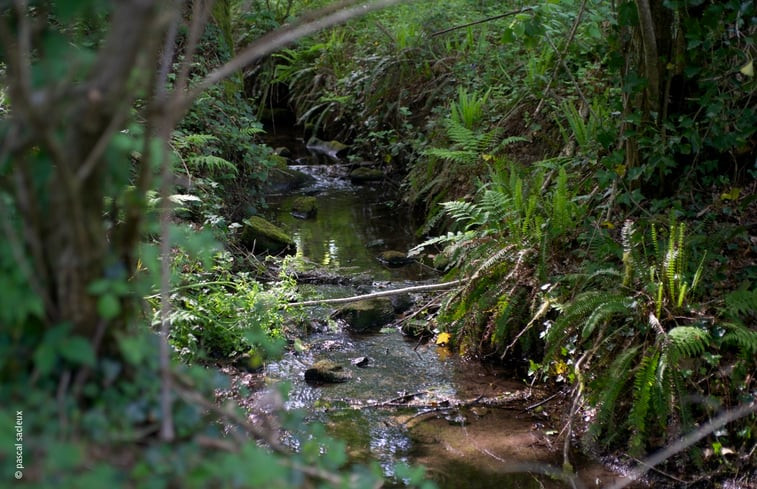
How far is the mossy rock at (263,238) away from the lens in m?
7.13

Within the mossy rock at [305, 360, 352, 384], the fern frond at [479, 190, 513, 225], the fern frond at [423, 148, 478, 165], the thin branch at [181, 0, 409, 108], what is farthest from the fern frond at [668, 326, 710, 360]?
the fern frond at [423, 148, 478, 165]

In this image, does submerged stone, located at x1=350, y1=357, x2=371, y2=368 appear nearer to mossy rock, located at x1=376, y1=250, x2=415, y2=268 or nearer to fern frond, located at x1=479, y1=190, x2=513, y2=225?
fern frond, located at x1=479, y1=190, x2=513, y2=225

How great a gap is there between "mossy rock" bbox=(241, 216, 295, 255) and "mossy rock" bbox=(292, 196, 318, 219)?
1570 millimetres

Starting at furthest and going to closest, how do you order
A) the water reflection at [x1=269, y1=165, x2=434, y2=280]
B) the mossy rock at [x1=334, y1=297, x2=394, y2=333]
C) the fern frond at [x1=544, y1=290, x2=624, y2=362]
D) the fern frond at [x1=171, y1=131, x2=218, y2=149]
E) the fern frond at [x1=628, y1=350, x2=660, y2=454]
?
the water reflection at [x1=269, y1=165, x2=434, y2=280] → the fern frond at [x1=171, y1=131, x2=218, y2=149] → the mossy rock at [x1=334, y1=297, x2=394, y2=333] → the fern frond at [x1=544, y1=290, x2=624, y2=362] → the fern frond at [x1=628, y1=350, x2=660, y2=454]

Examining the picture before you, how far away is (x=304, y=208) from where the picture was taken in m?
9.16

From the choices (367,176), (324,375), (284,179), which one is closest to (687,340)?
(324,375)

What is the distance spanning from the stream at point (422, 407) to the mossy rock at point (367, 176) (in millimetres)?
4026

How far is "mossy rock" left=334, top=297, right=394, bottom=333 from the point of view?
5785 mm

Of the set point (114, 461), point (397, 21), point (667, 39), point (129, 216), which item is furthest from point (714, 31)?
point (397, 21)

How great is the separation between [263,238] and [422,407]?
3330 mm

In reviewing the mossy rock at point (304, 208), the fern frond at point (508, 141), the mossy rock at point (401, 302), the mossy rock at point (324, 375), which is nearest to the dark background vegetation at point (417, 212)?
the fern frond at point (508, 141)

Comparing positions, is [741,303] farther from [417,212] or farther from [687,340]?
[417,212]

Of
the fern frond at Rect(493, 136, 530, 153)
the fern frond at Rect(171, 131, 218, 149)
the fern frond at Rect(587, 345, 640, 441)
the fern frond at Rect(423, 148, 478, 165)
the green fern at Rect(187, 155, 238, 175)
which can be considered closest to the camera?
the fern frond at Rect(587, 345, 640, 441)

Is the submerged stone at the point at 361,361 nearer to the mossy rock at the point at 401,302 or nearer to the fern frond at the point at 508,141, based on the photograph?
the mossy rock at the point at 401,302
